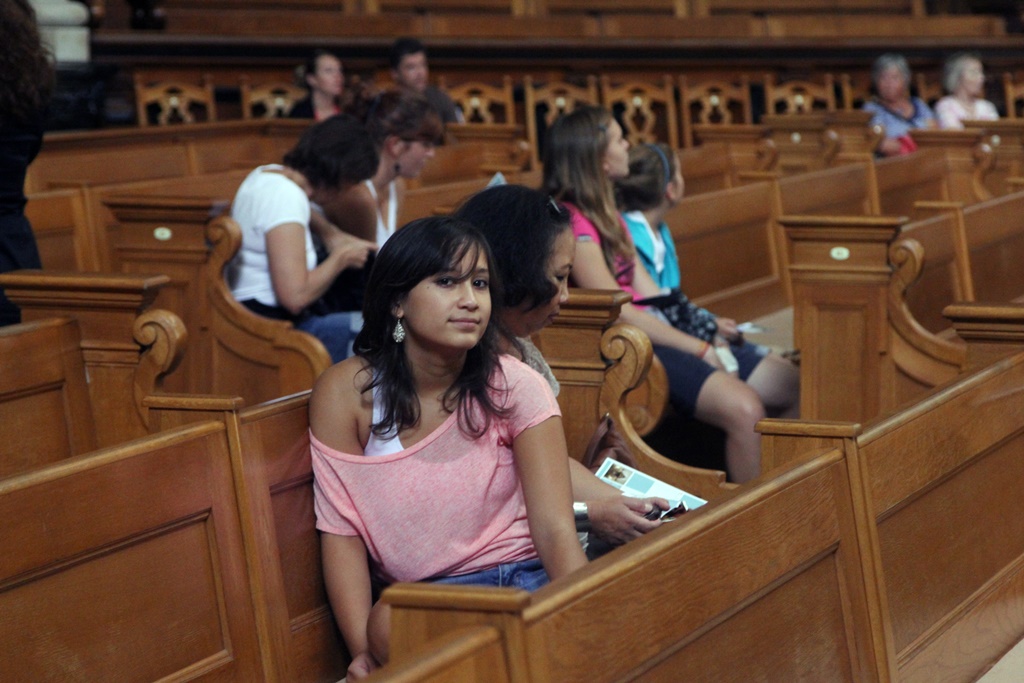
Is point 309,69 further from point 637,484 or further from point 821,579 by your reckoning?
point 821,579

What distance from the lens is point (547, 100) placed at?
903cm

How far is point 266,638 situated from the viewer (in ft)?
6.36

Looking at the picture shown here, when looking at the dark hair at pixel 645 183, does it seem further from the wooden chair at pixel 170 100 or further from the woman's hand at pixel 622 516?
the wooden chair at pixel 170 100

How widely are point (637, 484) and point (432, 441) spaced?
0.53 m

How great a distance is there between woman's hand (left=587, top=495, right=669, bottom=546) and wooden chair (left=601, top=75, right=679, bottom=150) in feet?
22.7

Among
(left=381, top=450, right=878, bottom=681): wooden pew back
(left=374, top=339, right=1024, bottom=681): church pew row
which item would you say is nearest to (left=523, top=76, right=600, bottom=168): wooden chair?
(left=374, top=339, right=1024, bottom=681): church pew row

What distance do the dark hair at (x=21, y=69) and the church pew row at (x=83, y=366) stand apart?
330 millimetres

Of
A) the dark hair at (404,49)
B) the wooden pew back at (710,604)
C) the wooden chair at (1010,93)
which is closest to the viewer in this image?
the wooden pew back at (710,604)

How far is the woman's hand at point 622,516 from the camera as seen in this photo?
207 centimetres

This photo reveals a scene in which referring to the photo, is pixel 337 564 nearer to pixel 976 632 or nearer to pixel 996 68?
pixel 976 632

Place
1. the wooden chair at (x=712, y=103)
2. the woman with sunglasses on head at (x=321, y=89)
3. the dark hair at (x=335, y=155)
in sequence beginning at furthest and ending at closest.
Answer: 1. the wooden chair at (x=712, y=103)
2. the woman with sunglasses on head at (x=321, y=89)
3. the dark hair at (x=335, y=155)

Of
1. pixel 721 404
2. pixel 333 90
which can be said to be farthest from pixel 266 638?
pixel 333 90

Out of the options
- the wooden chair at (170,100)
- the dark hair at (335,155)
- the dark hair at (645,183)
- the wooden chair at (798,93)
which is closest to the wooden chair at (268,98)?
the wooden chair at (170,100)

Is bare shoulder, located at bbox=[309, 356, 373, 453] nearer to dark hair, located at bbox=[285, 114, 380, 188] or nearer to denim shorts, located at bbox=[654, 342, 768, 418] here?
denim shorts, located at bbox=[654, 342, 768, 418]
